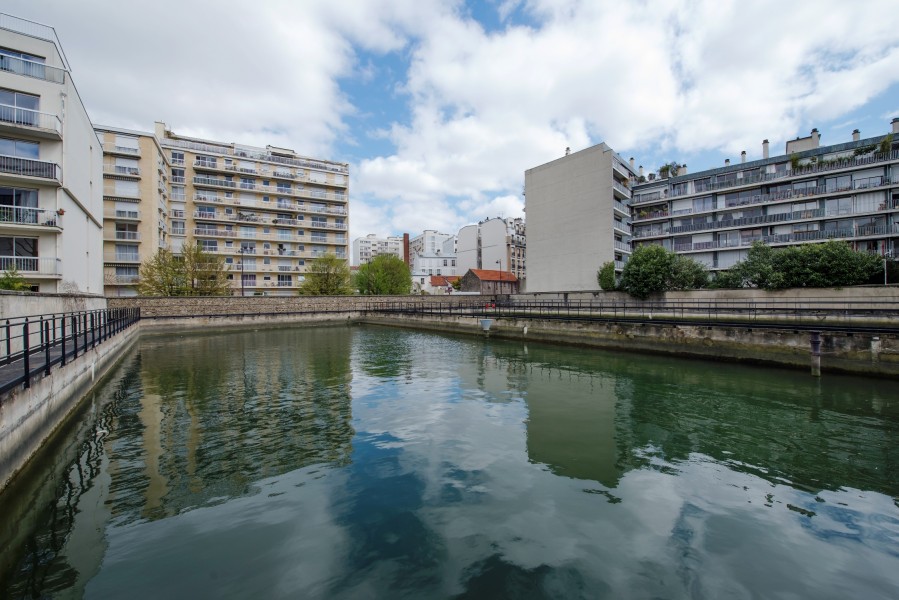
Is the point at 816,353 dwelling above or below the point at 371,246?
below

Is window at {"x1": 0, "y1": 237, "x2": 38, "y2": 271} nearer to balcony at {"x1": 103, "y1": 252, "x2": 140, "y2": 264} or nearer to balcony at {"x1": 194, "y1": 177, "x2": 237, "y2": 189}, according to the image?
balcony at {"x1": 103, "y1": 252, "x2": 140, "y2": 264}

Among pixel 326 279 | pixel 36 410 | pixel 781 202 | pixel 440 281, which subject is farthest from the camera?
pixel 440 281

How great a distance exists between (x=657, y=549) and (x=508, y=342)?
24186 mm

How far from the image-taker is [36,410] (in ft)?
26.6

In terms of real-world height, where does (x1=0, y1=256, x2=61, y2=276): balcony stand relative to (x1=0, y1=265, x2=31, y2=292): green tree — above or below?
above

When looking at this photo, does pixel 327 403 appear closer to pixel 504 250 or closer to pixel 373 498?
pixel 373 498

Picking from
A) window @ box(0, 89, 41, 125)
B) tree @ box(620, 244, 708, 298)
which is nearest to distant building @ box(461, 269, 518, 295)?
tree @ box(620, 244, 708, 298)

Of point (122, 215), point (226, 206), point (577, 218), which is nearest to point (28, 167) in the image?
point (122, 215)

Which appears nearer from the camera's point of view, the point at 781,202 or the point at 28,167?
the point at 28,167

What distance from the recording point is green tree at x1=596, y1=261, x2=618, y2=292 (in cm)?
4847

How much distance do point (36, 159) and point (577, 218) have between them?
51.1 metres

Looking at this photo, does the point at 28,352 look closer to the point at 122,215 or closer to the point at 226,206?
the point at 122,215

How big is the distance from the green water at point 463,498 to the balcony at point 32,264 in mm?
14386

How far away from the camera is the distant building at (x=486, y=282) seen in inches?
3285
